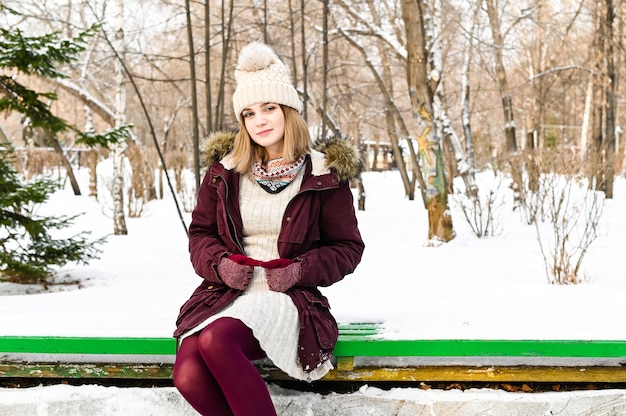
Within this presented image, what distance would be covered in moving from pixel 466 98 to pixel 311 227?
14.7m

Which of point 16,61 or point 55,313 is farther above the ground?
point 16,61

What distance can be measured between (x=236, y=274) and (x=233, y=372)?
1.23ft

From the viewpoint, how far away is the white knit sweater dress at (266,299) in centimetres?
220

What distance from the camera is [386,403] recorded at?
252 centimetres

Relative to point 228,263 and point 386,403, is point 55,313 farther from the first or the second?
point 386,403

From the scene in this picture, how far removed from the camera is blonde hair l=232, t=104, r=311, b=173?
8.23 ft

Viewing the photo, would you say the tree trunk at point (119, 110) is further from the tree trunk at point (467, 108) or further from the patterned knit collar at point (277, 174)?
the patterned knit collar at point (277, 174)

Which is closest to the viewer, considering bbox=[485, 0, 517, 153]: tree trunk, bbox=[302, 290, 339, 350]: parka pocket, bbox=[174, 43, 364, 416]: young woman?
bbox=[174, 43, 364, 416]: young woman

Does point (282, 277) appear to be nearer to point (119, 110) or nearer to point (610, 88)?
point (119, 110)

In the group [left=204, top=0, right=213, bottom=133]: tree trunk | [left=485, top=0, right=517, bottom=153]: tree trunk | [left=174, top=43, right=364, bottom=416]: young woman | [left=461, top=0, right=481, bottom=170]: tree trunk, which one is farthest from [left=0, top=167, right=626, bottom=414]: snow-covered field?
[left=461, top=0, right=481, bottom=170]: tree trunk

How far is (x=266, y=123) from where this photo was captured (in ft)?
8.23

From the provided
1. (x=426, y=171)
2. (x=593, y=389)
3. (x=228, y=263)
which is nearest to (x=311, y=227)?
(x=228, y=263)

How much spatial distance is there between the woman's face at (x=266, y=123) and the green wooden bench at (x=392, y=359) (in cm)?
81

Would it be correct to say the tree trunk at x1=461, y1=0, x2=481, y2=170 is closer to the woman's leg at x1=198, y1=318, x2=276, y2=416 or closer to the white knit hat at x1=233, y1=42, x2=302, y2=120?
the white knit hat at x1=233, y1=42, x2=302, y2=120
